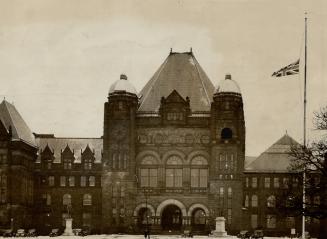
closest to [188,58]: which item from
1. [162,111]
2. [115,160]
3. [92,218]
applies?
[162,111]

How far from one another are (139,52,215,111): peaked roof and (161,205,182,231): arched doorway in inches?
435

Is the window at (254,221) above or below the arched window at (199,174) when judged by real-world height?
below

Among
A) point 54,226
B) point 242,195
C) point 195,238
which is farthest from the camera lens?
point 54,226

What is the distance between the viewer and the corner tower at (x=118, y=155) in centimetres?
7975

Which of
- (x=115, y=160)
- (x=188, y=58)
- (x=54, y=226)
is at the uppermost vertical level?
(x=188, y=58)

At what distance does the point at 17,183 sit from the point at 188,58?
2415cm

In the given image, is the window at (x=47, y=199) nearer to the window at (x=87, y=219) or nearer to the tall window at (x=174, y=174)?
the window at (x=87, y=219)

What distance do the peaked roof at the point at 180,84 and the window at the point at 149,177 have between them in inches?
276

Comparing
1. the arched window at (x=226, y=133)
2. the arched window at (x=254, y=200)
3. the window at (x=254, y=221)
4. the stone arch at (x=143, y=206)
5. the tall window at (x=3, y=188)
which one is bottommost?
the window at (x=254, y=221)

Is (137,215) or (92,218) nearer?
(137,215)

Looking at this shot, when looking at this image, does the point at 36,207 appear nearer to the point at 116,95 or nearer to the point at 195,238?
the point at 116,95

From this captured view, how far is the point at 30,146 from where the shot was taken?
283 feet

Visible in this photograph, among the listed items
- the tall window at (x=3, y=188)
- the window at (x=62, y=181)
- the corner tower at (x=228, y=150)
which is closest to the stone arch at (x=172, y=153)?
the corner tower at (x=228, y=150)

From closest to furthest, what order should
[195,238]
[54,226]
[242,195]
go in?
[195,238] → [242,195] → [54,226]
